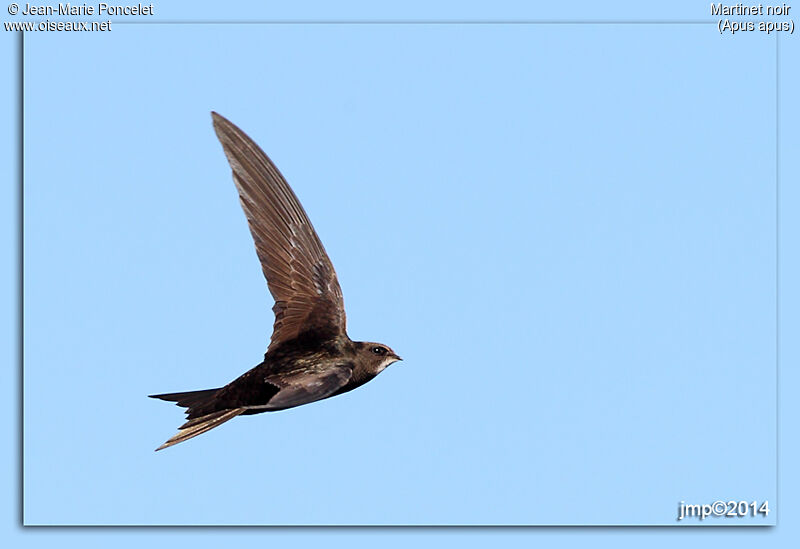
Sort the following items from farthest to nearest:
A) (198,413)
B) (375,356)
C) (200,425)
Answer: (375,356)
(198,413)
(200,425)

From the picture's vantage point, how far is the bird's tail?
30.7 ft

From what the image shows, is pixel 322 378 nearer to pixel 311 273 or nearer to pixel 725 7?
pixel 311 273

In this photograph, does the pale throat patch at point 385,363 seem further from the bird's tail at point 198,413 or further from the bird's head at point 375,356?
the bird's tail at point 198,413

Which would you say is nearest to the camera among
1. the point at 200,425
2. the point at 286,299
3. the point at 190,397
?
the point at 200,425

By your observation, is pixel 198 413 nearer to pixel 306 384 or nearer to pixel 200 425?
pixel 200 425

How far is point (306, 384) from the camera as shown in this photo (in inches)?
376

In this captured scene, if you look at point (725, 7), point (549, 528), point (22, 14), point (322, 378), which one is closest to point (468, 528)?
point (549, 528)

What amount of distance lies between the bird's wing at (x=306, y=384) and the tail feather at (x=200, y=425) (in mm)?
422

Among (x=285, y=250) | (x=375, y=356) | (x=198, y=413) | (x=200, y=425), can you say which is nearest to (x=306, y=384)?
(x=200, y=425)

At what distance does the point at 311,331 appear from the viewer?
1081 cm

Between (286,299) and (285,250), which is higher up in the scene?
(285,250)

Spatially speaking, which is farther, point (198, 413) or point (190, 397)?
point (190, 397)

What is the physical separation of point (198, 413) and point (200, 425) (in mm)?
614

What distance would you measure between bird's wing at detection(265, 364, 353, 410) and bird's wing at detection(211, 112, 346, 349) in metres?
0.67
